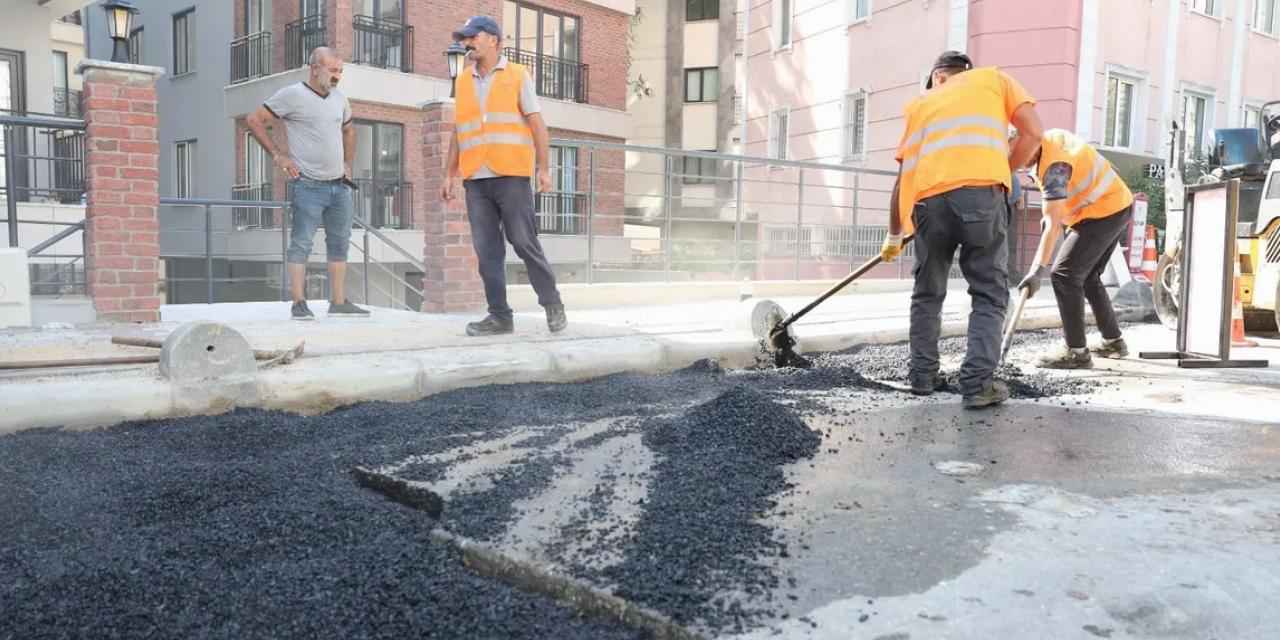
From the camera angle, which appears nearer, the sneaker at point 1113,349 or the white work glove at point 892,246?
the white work glove at point 892,246

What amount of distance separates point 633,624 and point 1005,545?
3.32ft

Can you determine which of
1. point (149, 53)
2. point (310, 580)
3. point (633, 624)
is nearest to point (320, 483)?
point (310, 580)

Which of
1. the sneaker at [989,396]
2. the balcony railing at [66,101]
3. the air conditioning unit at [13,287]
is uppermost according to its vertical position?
the balcony railing at [66,101]

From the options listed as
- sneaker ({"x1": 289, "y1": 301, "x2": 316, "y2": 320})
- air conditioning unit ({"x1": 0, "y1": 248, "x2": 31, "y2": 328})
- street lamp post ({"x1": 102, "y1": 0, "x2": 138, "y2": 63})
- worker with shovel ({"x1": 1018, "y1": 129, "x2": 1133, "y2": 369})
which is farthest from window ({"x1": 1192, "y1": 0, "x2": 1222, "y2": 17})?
air conditioning unit ({"x1": 0, "y1": 248, "x2": 31, "y2": 328})

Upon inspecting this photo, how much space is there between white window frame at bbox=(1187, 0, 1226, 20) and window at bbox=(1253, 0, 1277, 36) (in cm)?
138

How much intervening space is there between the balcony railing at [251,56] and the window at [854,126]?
11049 millimetres

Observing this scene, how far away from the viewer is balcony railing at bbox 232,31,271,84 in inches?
736

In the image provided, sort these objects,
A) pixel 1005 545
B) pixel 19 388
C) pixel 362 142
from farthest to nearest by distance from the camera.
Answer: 1. pixel 362 142
2. pixel 19 388
3. pixel 1005 545

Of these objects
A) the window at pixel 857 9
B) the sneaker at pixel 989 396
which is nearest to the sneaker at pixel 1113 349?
the sneaker at pixel 989 396

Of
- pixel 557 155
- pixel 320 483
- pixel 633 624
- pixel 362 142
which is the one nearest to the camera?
pixel 633 624

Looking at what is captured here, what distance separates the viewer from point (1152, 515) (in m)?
2.72

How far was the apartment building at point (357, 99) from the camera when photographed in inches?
694

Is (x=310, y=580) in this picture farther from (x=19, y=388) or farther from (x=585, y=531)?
(x=19, y=388)

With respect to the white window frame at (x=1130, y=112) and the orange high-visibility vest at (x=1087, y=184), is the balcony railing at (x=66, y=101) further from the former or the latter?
the orange high-visibility vest at (x=1087, y=184)
